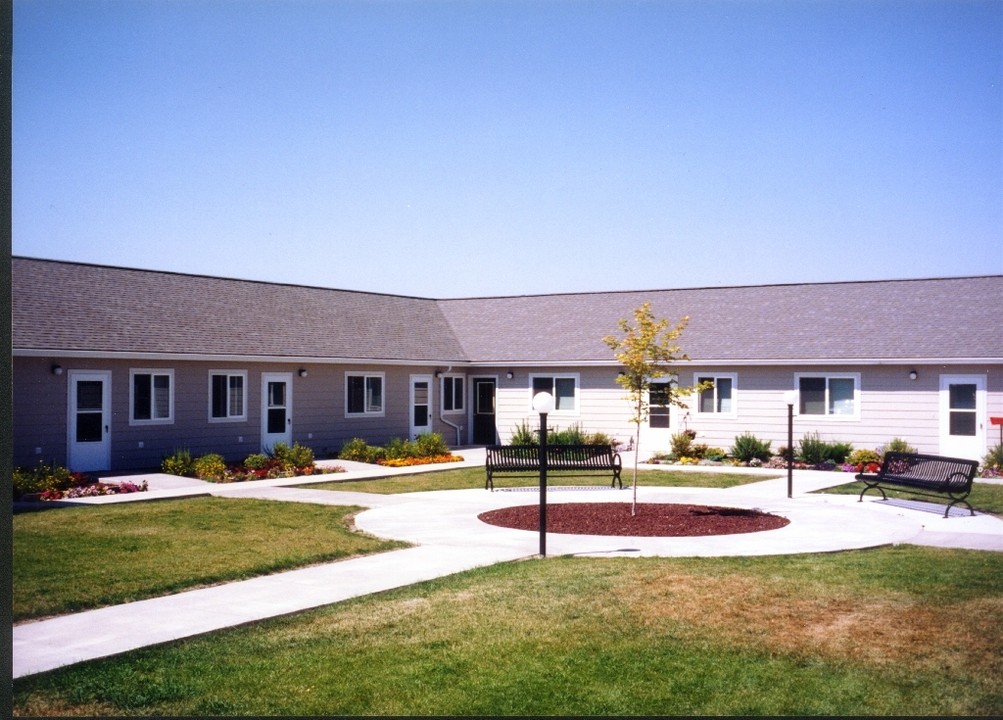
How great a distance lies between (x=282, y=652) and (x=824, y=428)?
2121cm

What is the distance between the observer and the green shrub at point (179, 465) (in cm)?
2127

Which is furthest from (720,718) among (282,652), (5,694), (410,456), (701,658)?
(410,456)

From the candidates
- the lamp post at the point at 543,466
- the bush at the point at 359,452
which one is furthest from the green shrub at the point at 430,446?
the lamp post at the point at 543,466

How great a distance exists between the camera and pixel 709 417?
2730cm

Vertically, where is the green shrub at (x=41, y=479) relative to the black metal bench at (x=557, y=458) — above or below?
below

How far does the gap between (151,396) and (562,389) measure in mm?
12875

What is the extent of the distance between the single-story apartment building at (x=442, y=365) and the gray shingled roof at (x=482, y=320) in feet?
0.24

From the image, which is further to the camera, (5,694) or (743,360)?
(743,360)

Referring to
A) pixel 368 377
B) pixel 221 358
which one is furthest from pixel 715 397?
pixel 221 358

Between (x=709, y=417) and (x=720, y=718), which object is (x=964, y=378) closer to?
(x=709, y=417)

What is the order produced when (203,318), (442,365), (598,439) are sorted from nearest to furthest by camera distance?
(203,318)
(598,439)
(442,365)

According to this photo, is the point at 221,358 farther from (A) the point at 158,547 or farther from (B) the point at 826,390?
(B) the point at 826,390

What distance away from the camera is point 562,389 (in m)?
30.1

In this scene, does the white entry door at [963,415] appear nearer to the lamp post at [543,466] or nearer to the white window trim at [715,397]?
the white window trim at [715,397]
